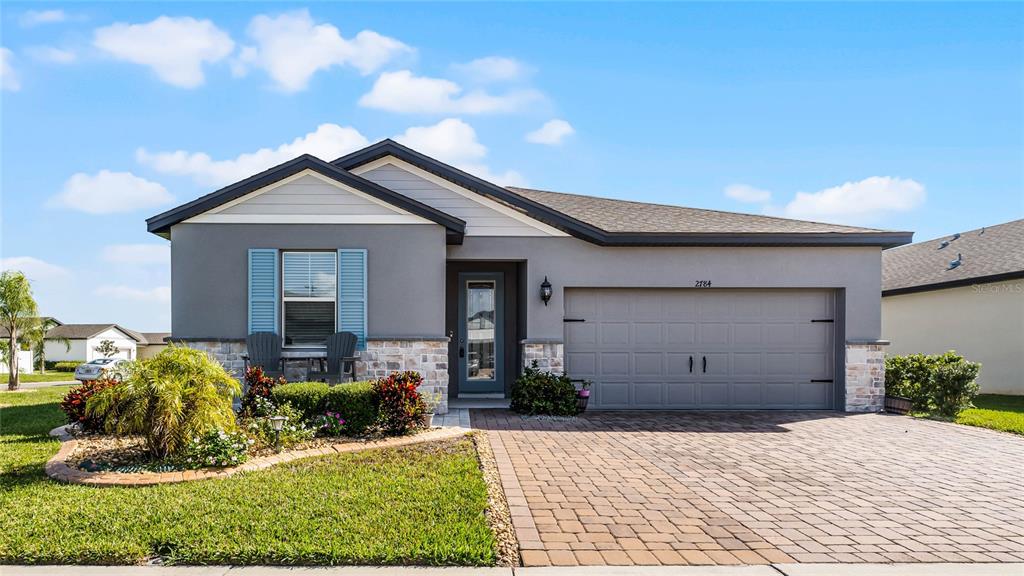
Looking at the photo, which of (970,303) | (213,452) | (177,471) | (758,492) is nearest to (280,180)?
(213,452)

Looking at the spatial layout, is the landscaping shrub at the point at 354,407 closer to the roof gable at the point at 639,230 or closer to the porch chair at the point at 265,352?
the porch chair at the point at 265,352

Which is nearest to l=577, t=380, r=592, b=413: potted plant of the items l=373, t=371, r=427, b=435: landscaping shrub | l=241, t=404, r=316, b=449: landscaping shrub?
l=373, t=371, r=427, b=435: landscaping shrub

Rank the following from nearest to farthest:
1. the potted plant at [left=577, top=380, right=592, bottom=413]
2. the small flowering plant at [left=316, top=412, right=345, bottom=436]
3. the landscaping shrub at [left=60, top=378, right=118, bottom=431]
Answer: the landscaping shrub at [left=60, top=378, right=118, bottom=431], the small flowering plant at [left=316, top=412, right=345, bottom=436], the potted plant at [left=577, top=380, right=592, bottom=413]

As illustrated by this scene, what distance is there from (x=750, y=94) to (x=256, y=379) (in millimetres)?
10183

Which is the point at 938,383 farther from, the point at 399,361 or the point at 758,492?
the point at 399,361

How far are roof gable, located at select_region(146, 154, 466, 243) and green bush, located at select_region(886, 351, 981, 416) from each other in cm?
842

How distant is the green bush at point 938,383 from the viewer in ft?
33.1

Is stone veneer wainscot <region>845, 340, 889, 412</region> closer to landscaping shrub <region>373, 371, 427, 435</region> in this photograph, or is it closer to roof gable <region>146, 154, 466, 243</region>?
roof gable <region>146, 154, 466, 243</region>

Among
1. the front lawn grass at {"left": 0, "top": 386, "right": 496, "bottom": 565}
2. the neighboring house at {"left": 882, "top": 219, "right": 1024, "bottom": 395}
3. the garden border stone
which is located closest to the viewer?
the front lawn grass at {"left": 0, "top": 386, "right": 496, "bottom": 565}

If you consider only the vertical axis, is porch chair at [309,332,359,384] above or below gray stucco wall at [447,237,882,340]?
below

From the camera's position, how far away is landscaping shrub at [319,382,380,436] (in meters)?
7.48

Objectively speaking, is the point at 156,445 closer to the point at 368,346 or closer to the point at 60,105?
the point at 368,346

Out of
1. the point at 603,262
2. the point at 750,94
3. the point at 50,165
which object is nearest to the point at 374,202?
the point at 603,262

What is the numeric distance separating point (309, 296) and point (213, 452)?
4.04m
